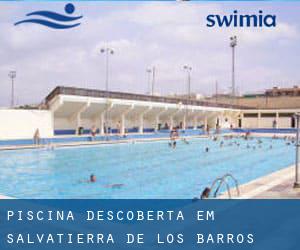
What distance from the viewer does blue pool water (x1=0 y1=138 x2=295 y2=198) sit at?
1027 cm

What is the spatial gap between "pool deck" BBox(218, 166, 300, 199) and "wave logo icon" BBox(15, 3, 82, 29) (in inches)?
575

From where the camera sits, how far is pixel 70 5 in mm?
19359

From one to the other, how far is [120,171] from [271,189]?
7030 millimetres

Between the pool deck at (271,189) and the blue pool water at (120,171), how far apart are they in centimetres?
212

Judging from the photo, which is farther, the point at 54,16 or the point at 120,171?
the point at 54,16

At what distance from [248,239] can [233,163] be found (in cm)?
1193

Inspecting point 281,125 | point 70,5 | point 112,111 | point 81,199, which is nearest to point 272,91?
point 281,125

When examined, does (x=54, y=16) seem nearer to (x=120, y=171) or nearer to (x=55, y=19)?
(x=55, y=19)

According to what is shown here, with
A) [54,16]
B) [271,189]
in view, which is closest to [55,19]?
[54,16]

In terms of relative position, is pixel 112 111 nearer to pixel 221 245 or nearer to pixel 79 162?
pixel 79 162

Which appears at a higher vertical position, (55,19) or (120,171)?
(55,19)

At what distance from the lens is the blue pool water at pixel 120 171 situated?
404 inches

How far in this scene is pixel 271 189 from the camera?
7594mm

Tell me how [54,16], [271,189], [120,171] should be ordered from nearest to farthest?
[271,189]
[120,171]
[54,16]
